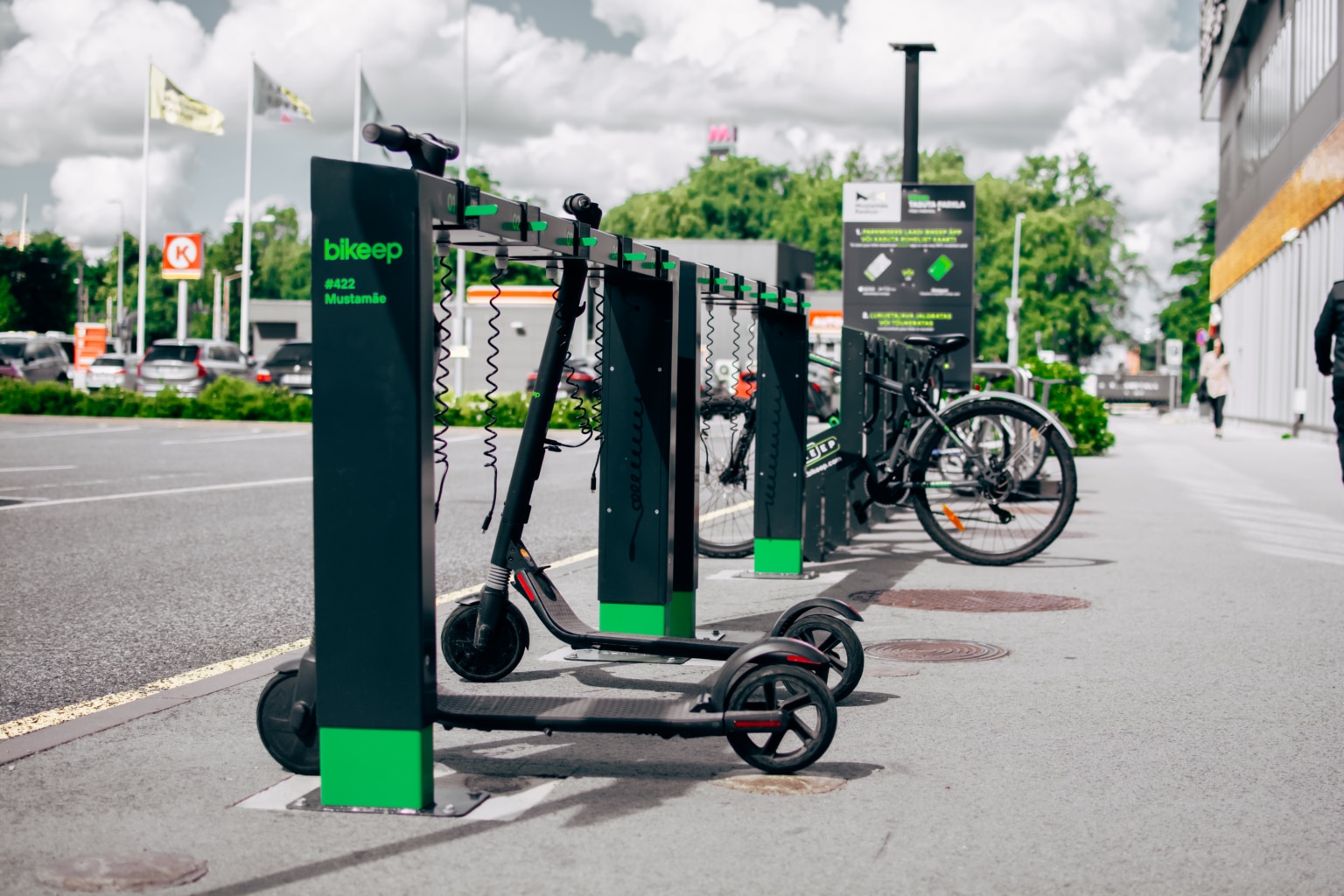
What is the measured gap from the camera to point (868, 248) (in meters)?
15.7

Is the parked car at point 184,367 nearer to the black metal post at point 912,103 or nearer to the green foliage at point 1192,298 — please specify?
the black metal post at point 912,103

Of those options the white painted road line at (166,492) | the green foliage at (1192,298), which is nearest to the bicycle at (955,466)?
the white painted road line at (166,492)

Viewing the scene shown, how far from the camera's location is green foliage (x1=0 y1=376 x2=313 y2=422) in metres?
30.0

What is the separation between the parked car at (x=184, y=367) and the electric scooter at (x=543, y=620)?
2944 centimetres

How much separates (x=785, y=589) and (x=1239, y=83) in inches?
1864

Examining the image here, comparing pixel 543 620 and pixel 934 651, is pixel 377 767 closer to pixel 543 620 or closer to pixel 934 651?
pixel 543 620

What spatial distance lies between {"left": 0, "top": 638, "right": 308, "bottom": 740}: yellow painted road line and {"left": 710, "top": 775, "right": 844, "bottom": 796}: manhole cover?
2.33 metres

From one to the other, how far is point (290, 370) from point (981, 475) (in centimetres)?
3014

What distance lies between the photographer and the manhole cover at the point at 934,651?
625cm

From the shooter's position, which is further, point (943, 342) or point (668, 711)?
point (943, 342)

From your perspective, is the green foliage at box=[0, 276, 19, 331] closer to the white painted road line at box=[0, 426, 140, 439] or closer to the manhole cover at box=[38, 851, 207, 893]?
the white painted road line at box=[0, 426, 140, 439]

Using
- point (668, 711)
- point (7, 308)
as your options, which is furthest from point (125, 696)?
point (7, 308)

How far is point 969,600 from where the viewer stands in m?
7.98

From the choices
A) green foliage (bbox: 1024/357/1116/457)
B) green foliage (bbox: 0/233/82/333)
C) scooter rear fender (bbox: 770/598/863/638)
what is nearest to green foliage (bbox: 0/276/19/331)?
green foliage (bbox: 0/233/82/333)
